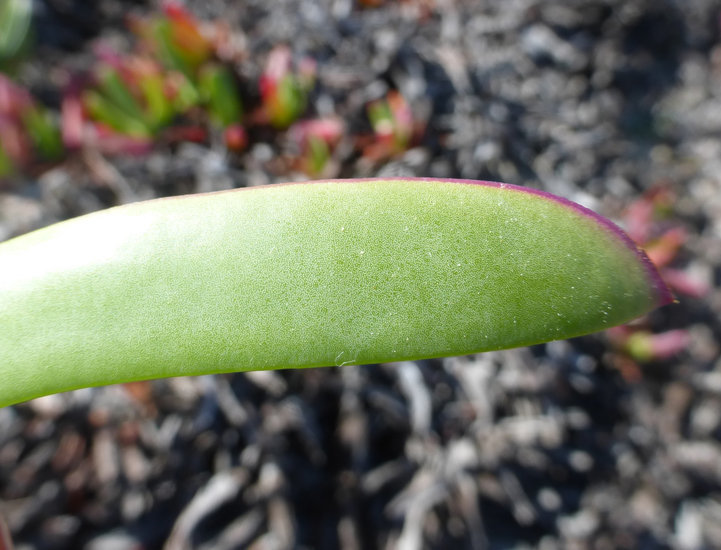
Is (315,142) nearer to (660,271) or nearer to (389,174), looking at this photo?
(389,174)

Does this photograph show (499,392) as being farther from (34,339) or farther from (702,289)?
(34,339)

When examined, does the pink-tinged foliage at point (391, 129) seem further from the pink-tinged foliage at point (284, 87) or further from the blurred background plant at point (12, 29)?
the blurred background plant at point (12, 29)

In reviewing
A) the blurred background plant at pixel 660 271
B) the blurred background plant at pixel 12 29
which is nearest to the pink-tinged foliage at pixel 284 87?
the blurred background plant at pixel 12 29

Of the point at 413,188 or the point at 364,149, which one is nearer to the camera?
the point at 413,188

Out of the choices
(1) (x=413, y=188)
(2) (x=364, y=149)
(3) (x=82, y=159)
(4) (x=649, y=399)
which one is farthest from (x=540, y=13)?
(1) (x=413, y=188)

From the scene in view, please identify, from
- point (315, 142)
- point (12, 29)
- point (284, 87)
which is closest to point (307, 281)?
point (315, 142)

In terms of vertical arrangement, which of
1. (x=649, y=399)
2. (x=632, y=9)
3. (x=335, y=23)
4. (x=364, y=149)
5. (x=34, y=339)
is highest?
(x=34, y=339)
